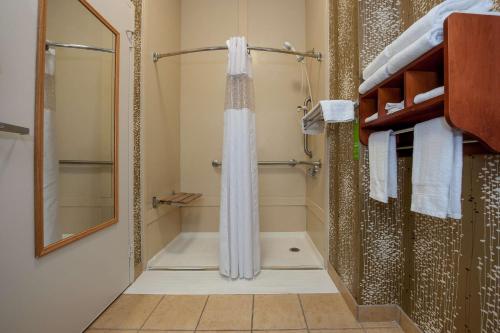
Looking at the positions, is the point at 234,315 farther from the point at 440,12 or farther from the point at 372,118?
the point at 440,12

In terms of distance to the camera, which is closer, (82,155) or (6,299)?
(6,299)

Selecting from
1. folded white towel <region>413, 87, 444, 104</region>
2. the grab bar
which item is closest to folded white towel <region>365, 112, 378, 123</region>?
folded white towel <region>413, 87, 444, 104</region>

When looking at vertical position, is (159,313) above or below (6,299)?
below

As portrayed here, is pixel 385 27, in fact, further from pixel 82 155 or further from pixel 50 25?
pixel 82 155

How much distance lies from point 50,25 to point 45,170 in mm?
639

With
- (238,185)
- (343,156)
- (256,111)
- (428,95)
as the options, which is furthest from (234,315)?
(256,111)

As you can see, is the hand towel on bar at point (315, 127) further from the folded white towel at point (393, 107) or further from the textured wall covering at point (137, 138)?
the textured wall covering at point (137, 138)

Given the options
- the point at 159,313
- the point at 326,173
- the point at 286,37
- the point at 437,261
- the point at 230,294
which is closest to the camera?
the point at 437,261

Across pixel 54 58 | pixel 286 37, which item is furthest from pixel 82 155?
pixel 286 37

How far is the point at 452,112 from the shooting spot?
25.7 inches

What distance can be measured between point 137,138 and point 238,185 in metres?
0.82

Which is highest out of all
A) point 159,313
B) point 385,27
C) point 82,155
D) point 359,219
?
point 385,27

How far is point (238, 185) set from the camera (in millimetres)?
1781

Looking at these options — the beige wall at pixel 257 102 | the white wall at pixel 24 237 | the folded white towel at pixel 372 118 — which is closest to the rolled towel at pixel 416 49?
the folded white towel at pixel 372 118
